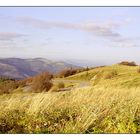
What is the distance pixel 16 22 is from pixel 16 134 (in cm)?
197

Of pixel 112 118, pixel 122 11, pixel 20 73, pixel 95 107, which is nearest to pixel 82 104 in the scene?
pixel 95 107

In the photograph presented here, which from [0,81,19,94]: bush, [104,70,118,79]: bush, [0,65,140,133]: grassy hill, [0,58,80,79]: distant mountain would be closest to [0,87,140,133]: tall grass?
[0,65,140,133]: grassy hill

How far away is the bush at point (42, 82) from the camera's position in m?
7.27

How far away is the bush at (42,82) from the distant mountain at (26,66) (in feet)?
0.30

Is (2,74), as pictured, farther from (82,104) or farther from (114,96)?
(114,96)

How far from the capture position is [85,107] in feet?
22.6

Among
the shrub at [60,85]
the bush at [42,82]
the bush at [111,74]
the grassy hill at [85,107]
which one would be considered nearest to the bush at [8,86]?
the grassy hill at [85,107]

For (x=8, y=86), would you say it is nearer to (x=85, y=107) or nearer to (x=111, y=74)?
(x=85, y=107)

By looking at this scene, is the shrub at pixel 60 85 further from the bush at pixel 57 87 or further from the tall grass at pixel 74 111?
the tall grass at pixel 74 111

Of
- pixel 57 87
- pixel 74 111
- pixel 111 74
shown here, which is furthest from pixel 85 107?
pixel 111 74

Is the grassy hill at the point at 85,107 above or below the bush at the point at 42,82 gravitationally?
below

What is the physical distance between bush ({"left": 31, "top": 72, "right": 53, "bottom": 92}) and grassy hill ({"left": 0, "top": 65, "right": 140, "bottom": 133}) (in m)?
0.11

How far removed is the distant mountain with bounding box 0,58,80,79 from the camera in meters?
7.08

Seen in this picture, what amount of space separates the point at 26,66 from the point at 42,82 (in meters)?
0.42
